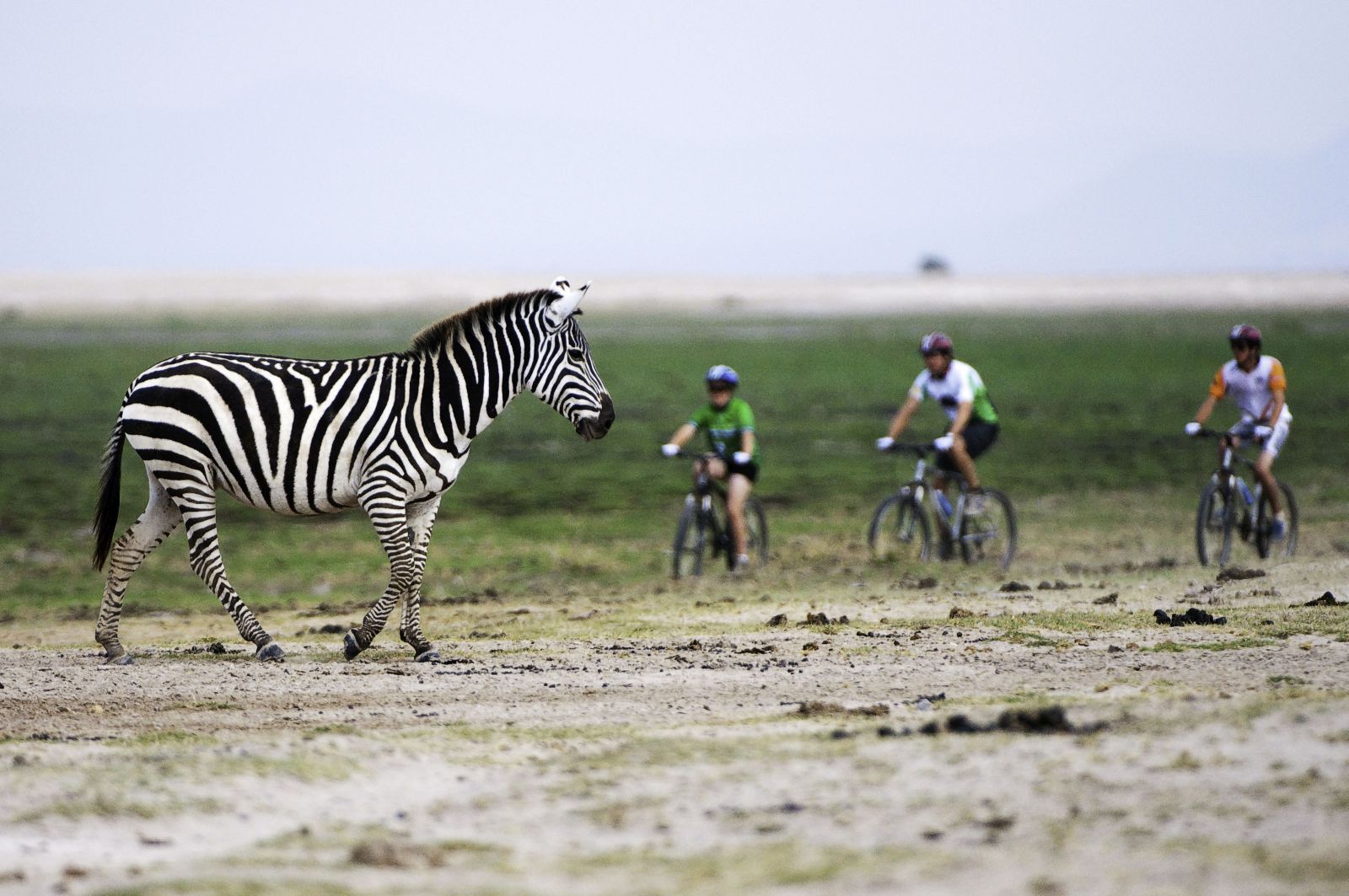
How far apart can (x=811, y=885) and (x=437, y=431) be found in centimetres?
576

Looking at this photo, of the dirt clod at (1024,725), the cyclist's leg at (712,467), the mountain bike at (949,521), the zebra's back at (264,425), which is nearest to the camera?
the dirt clod at (1024,725)

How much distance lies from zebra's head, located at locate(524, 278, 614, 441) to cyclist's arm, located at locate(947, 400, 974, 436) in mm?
4700

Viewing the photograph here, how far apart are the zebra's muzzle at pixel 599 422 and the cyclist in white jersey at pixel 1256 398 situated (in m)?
5.84

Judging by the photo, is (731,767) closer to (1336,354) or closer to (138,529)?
(138,529)

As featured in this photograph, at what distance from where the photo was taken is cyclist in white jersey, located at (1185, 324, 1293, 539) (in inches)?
561

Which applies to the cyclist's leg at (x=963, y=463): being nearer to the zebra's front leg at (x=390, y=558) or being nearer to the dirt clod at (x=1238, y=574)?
the dirt clod at (x=1238, y=574)

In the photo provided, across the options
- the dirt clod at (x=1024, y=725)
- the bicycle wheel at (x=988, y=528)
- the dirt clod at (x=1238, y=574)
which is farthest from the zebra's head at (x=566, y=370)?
the dirt clod at (x=1238, y=574)

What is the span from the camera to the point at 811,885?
5.38 metres

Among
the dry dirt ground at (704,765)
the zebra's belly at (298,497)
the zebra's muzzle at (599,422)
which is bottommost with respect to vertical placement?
the dry dirt ground at (704,765)

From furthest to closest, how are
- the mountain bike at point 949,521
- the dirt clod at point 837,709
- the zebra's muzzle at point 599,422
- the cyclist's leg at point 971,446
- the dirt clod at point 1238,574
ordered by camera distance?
1. the mountain bike at point 949,521
2. the cyclist's leg at point 971,446
3. the dirt clod at point 1238,574
4. the zebra's muzzle at point 599,422
5. the dirt clod at point 837,709

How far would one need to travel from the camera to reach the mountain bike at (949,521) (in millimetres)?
15000

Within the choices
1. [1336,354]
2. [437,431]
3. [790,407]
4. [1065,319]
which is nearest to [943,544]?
[437,431]

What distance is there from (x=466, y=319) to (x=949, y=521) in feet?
19.7

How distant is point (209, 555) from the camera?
407 inches
